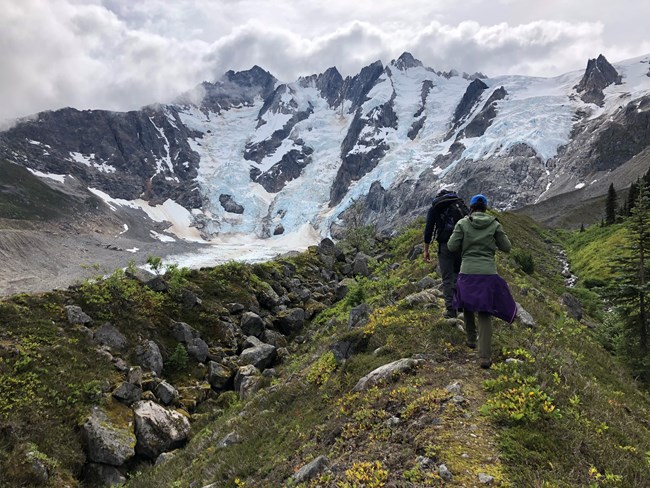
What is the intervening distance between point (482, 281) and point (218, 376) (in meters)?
9.65

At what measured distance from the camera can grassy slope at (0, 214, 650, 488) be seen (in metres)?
5.21

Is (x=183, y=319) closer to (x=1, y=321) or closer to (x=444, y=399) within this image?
(x=1, y=321)

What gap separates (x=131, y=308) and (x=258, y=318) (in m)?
4.79

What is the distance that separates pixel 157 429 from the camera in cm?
1090

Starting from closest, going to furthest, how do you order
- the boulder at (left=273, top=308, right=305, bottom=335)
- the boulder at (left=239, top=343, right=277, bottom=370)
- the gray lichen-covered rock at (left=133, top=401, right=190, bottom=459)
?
the gray lichen-covered rock at (left=133, top=401, right=190, bottom=459)
the boulder at (left=239, top=343, right=277, bottom=370)
the boulder at (left=273, top=308, right=305, bottom=335)

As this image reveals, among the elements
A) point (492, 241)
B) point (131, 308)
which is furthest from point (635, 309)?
point (131, 308)

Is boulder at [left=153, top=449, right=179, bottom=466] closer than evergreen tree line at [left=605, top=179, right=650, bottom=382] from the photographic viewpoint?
Yes

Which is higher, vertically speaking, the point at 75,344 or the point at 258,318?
the point at 75,344

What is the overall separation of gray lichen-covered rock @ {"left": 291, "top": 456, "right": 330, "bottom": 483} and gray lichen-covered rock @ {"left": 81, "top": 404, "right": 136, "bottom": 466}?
629 cm

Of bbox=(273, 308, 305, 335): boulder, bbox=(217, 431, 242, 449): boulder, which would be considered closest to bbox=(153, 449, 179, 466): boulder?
bbox=(217, 431, 242, 449): boulder

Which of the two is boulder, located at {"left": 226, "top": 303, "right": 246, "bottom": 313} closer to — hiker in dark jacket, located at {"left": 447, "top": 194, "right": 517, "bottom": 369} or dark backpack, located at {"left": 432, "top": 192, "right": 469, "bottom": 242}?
dark backpack, located at {"left": 432, "top": 192, "right": 469, "bottom": 242}

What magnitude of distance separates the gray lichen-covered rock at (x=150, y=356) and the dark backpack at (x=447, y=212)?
9.53m

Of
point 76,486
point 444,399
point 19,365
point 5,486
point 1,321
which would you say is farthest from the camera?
point 1,321

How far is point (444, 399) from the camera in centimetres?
635
